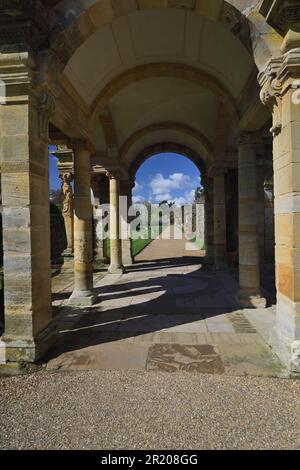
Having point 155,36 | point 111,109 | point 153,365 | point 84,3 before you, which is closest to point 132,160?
point 111,109

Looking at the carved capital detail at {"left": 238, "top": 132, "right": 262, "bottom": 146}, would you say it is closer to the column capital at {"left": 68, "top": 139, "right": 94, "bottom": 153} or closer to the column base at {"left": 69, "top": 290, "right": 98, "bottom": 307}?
the column capital at {"left": 68, "top": 139, "right": 94, "bottom": 153}

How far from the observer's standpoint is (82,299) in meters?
6.23

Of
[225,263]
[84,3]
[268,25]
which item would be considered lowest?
[225,263]

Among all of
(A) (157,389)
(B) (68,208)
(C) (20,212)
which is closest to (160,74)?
(C) (20,212)

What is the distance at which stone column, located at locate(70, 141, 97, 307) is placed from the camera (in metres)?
6.16

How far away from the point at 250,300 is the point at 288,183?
3105mm

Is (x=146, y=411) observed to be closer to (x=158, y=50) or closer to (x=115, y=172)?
(x=158, y=50)

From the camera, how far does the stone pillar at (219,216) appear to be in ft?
31.5

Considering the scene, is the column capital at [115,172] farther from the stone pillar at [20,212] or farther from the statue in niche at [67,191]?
the stone pillar at [20,212]

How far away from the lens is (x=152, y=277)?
9430mm

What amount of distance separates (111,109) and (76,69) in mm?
3640

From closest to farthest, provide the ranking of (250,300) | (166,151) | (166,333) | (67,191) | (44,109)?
(44,109)
(166,333)
(250,300)
(67,191)
(166,151)

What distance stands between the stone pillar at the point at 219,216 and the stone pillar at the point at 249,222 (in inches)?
149

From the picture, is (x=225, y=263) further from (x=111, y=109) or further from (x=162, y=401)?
(x=162, y=401)
